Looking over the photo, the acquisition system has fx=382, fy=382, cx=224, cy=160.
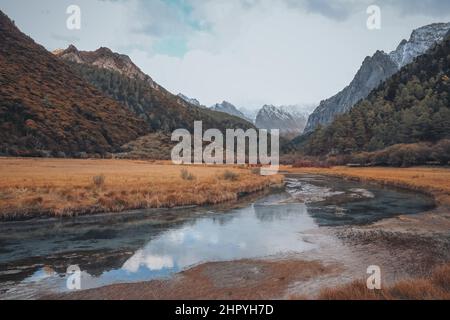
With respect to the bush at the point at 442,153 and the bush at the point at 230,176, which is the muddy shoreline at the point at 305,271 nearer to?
the bush at the point at 230,176

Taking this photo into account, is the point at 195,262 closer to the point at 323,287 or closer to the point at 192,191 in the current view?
the point at 323,287

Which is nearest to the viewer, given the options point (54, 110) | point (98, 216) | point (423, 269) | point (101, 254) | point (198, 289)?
point (198, 289)

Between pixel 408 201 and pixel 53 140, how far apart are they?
8762 centimetres

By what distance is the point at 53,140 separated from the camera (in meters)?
99.4

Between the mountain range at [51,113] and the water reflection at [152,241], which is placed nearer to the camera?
the water reflection at [152,241]

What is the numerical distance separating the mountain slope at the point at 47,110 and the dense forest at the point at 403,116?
7232 cm

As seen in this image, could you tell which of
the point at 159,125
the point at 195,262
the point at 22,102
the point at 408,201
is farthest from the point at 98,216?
the point at 159,125

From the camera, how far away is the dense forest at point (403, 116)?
10050 cm

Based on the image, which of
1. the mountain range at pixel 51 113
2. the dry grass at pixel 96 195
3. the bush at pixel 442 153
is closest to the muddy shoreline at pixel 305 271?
the dry grass at pixel 96 195

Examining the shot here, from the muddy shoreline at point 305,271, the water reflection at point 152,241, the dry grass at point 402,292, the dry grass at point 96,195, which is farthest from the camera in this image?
the dry grass at point 96,195

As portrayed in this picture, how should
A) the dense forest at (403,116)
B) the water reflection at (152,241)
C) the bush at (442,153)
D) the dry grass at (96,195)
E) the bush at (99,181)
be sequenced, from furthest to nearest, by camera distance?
the dense forest at (403,116) < the bush at (442,153) < the bush at (99,181) < the dry grass at (96,195) < the water reflection at (152,241)

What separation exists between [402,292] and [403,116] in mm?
111522

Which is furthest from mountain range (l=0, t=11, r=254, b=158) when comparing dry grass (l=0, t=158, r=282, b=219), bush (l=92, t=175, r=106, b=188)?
dry grass (l=0, t=158, r=282, b=219)

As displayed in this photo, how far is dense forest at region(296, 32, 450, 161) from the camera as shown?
100m
